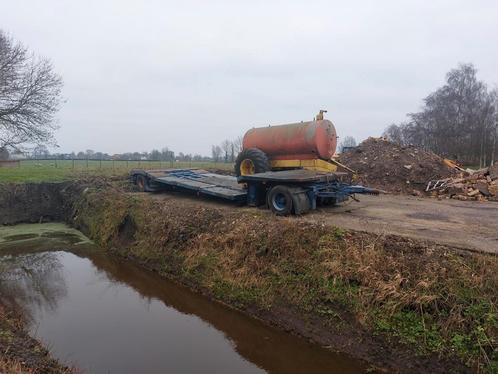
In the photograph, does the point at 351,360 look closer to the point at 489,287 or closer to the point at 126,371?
the point at 489,287

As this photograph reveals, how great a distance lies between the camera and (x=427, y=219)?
854cm

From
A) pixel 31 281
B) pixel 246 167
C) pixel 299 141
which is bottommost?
pixel 31 281

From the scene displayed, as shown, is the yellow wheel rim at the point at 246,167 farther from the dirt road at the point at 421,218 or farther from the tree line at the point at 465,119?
the tree line at the point at 465,119

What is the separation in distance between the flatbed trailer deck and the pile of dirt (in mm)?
5610

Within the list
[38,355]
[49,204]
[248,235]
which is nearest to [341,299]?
[248,235]

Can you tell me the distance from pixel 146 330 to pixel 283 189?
4.49m

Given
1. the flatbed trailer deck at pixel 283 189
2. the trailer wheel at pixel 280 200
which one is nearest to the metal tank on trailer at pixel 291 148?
the flatbed trailer deck at pixel 283 189

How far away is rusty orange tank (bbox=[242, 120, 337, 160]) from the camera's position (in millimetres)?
10500

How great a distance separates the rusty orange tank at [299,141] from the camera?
34.4 ft

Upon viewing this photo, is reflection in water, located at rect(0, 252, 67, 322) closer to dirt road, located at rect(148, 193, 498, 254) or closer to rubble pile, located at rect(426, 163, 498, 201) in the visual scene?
dirt road, located at rect(148, 193, 498, 254)

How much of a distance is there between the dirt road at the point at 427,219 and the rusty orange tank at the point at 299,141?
1.74 m

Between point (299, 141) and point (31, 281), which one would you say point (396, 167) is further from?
point (31, 281)

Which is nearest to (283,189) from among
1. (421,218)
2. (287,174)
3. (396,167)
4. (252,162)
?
(287,174)

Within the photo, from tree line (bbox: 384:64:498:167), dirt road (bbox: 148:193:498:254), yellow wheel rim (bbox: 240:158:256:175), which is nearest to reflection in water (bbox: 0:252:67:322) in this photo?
dirt road (bbox: 148:193:498:254)
